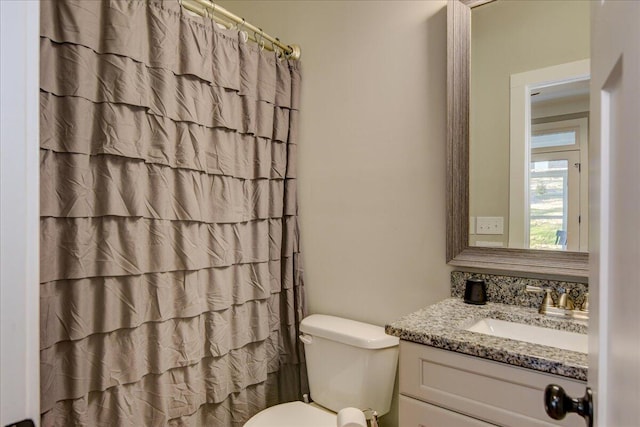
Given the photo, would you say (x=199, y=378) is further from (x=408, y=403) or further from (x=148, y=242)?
(x=408, y=403)

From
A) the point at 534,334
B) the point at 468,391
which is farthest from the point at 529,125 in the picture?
the point at 468,391

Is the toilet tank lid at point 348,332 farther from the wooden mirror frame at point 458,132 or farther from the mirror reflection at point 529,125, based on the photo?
Answer: the mirror reflection at point 529,125

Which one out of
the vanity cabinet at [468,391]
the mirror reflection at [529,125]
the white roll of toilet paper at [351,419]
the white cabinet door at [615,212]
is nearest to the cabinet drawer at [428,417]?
the vanity cabinet at [468,391]

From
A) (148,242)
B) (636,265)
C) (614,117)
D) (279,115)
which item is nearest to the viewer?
(636,265)

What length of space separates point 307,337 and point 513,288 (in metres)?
0.87

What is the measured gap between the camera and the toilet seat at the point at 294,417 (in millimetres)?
1446

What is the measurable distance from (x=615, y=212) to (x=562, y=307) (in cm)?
98

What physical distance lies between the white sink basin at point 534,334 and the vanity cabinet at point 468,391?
0.20m

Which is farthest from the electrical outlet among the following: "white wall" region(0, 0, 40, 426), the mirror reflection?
"white wall" region(0, 0, 40, 426)

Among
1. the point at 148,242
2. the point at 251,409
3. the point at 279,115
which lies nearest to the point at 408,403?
the point at 251,409

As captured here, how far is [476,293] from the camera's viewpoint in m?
1.38

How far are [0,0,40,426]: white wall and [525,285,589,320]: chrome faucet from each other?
1375 mm

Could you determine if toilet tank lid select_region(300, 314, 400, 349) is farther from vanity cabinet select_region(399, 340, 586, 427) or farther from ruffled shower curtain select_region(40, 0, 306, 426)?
vanity cabinet select_region(399, 340, 586, 427)

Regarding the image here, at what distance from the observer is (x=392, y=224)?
5.48 feet
